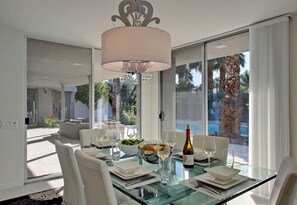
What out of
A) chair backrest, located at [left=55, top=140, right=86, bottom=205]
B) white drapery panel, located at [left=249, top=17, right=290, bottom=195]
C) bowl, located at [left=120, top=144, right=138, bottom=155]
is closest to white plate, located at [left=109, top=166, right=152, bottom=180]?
chair backrest, located at [left=55, top=140, right=86, bottom=205]

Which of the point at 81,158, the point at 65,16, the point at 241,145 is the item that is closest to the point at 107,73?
the point at 65,16

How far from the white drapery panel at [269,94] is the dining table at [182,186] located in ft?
4.01

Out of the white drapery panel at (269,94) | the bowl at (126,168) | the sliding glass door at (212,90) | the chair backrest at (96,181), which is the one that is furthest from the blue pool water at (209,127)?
the chair backrest at (96,181)

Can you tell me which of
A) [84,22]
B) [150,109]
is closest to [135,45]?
[84,22]

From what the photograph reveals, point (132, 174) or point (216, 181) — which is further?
point (132, 174)

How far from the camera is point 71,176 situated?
1958 millimetres

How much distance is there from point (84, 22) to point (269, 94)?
110 inches

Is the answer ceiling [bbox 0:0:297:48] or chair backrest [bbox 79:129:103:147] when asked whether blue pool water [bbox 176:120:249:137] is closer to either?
ceiling [bbox 0:0:297:48]

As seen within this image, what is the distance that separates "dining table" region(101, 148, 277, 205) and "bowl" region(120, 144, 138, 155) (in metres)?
0.50

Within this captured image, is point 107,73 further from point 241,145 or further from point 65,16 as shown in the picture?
point 241,145

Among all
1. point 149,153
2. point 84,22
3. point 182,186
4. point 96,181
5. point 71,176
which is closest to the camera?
point 96,181

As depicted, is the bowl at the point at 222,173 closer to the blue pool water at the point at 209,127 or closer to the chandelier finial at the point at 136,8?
the chandelier finial at the point at 136,8

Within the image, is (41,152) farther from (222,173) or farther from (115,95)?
(222,173)

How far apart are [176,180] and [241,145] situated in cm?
232
